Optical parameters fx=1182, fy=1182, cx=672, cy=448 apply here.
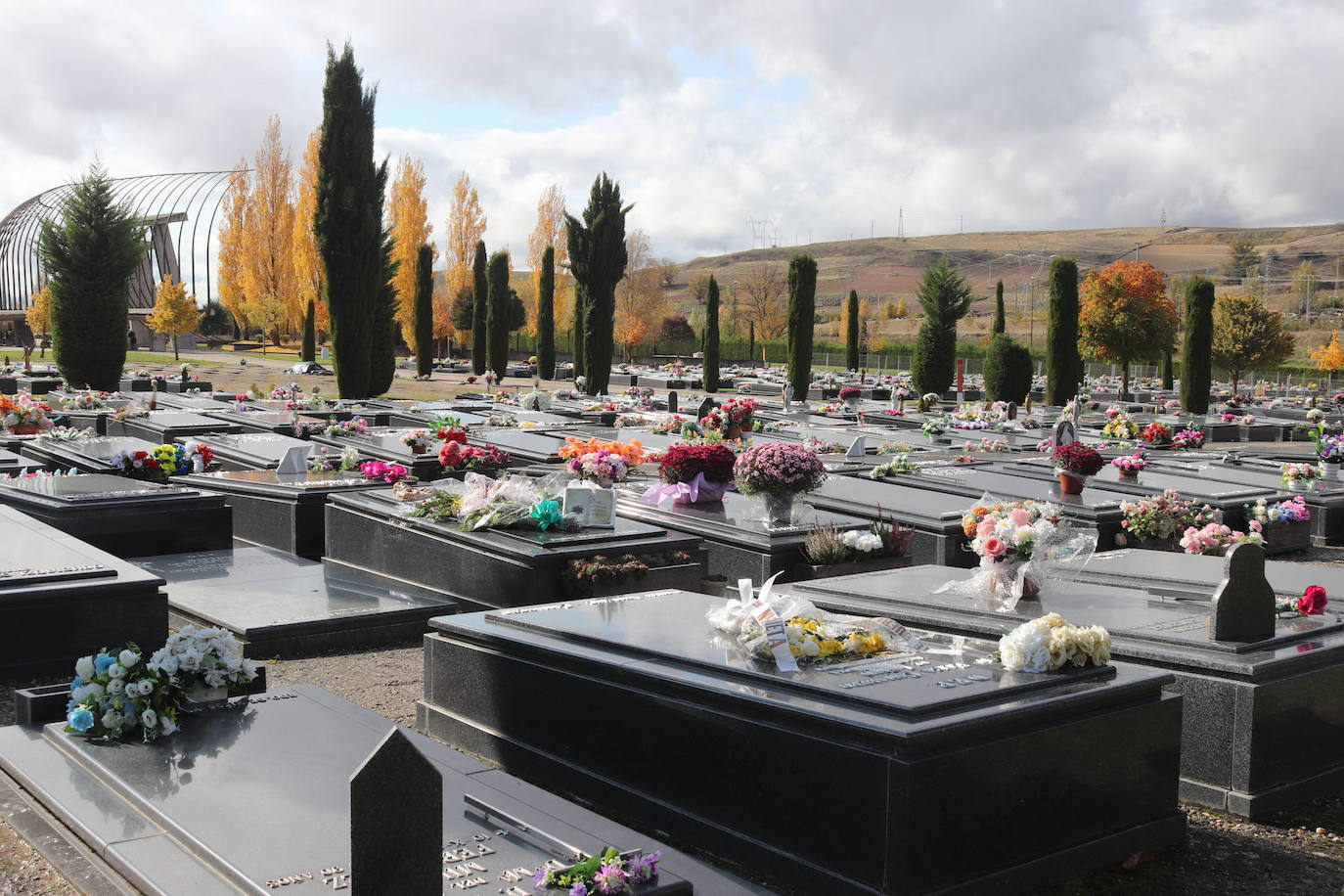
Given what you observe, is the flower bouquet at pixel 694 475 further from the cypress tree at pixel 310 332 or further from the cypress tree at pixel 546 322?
the cypress tree at pixel 310 332

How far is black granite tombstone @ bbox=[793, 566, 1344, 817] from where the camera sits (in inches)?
208

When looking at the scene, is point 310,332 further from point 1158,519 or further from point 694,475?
point 1158,519

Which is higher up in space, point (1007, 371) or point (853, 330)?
point (853, 330)

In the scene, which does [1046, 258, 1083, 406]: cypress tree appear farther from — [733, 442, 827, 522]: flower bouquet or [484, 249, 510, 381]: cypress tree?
[733, 442, 827, 522]: flower bouquet

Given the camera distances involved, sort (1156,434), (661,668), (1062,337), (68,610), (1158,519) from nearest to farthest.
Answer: (661,668), (68,610), (1158,519), (1156,434), (1062,337)

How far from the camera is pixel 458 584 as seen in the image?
8.46 m

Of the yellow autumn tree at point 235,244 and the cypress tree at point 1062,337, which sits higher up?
the yellow autumn tree at point 235,244

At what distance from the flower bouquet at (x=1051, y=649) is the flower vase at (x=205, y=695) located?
11.3 ft

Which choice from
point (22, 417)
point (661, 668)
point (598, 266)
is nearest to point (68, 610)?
point (661, 668)

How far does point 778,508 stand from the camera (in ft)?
30.7

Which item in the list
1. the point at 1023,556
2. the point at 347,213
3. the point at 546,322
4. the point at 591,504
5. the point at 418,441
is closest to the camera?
the point at 1023,556

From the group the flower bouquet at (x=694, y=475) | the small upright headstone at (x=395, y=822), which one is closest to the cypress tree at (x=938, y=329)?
the flower bouquet at (x=694, y=475)

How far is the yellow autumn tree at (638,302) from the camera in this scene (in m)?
74.4

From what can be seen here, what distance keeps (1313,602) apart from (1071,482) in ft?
18.5
